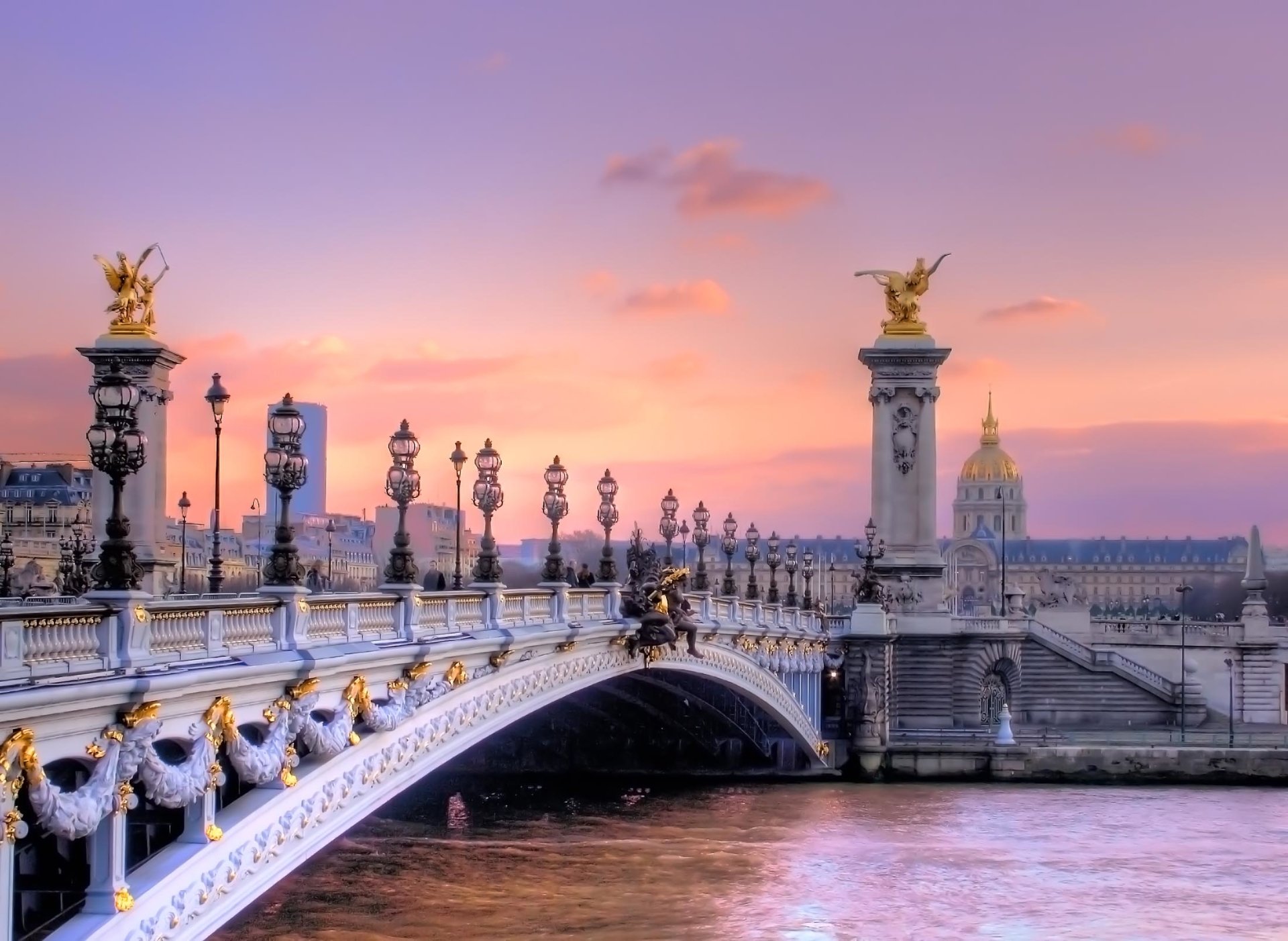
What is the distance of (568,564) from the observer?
4091cm

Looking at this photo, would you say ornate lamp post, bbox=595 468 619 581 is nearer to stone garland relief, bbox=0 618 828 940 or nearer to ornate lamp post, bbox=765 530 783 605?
stone garland relief, bbox=0 618 828 940

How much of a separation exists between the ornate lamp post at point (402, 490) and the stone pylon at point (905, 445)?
193 feet

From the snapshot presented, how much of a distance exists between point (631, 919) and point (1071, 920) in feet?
26.5

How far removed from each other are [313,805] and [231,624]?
3145 mm

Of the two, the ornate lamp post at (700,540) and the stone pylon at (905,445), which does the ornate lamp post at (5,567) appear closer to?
the ornate lamp post at (700,540)

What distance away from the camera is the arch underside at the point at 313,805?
664 inches

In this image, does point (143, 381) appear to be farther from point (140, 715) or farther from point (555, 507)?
point (140, 715)

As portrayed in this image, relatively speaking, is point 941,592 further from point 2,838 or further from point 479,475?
point 2,838

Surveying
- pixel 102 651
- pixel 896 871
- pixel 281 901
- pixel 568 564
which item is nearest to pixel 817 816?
pixel 896 871

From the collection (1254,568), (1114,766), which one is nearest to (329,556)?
(1114,766)

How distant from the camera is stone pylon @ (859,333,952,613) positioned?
8288 centimetres

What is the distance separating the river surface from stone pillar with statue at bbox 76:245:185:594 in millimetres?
9149

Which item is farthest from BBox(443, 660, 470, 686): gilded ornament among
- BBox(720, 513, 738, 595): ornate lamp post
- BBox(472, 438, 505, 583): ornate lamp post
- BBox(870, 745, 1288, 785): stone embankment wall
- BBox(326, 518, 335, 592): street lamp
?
BBox(870, 745, 1288, 785): stone embankment wall

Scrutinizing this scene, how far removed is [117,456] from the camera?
16.1 metres
